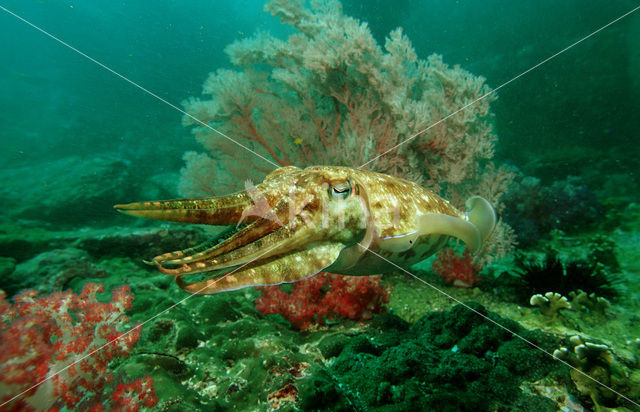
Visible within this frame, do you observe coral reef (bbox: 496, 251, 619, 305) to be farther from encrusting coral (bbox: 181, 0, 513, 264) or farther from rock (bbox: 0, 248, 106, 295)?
rock (bbox: 0, 248, 106, 295)

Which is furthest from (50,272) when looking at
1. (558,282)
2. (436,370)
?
(558,282)

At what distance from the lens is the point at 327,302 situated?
436 cm

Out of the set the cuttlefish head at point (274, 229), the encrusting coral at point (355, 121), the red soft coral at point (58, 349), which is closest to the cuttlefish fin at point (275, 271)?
the cuttlefish head at point (274, 229)

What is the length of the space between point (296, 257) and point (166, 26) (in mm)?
64656

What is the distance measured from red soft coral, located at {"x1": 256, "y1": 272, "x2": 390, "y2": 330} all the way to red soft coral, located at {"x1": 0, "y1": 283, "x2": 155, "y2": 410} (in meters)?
1.97

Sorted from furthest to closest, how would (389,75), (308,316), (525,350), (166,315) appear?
(389,75)
(308,316)
(166,315)
(525,350)

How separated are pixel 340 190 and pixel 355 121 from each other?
17.0 ft

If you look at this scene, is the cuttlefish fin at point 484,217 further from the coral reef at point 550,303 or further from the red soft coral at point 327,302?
the coral reef at point 550,303

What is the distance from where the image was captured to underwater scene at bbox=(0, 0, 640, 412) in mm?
2090

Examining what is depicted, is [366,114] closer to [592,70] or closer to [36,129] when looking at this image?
[592,70]

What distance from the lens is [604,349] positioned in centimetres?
272

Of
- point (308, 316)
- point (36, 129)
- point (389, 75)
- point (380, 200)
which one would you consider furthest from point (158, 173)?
point (36, 129)

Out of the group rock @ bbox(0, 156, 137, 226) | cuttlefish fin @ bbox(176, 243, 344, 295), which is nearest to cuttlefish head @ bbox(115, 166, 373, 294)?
cuttlefish fin @ bbox(176, 243, 344, 295)

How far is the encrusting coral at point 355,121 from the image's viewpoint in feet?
21.7
